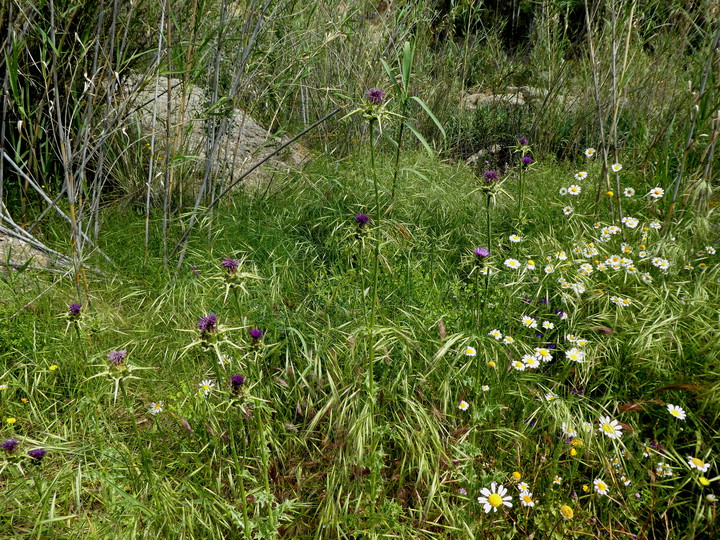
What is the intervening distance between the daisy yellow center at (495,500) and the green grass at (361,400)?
0.19 feet

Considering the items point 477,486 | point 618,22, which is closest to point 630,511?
point 477,486

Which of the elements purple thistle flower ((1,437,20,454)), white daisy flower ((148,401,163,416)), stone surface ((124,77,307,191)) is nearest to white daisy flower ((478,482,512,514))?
white daisy flower ((148,401,163,416))

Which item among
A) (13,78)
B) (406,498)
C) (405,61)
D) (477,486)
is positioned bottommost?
(406,498)

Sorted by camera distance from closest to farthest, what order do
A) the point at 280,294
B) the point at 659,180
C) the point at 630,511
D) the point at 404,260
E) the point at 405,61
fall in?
1. the point at 630,511
2. the point at 405,61
3. the point at 280,294
4. the point at 404,260
5. the point at 659,180

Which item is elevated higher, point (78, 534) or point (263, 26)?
point (263, 26)

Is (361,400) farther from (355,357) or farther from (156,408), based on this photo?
(156,408)

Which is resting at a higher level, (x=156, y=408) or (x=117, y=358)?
(x=117, y=358)

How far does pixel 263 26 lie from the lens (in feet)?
8.71

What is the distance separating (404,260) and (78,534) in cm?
173

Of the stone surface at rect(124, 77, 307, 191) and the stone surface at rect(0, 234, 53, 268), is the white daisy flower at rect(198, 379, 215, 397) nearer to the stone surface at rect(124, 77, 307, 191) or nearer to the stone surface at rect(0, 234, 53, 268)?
the stone surface at rect(124, 77, 307, 191)

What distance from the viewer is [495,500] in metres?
1.35

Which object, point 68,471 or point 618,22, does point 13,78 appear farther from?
point 618,22

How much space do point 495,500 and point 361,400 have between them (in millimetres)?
523

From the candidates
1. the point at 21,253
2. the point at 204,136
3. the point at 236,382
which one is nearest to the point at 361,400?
the point at 236,382
